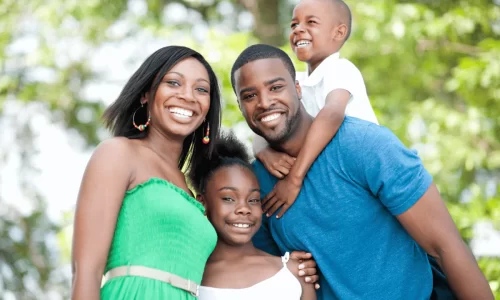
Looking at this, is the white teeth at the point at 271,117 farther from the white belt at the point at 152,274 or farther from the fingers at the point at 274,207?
the white belt at the point at 152,274

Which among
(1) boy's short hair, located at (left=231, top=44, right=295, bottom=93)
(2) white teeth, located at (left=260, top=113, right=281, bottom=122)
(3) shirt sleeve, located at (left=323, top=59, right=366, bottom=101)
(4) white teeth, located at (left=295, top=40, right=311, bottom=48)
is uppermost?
(4) white teeth, located at (left=295, top=40, right=311, bottom=48)

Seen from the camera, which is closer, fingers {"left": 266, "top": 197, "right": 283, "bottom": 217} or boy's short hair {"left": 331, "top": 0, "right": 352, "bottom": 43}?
fingers {"left": 266, "top": 197, "right": 283, "bottom": 217}

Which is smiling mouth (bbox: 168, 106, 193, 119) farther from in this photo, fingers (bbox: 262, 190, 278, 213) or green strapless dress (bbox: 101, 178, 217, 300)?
fingers (bbox: 262, 190, 278, 213)

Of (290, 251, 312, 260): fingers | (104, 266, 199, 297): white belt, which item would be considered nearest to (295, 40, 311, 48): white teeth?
(290, 251, 312, 260): fingers

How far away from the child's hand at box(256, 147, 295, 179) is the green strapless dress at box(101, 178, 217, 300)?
0.64 m

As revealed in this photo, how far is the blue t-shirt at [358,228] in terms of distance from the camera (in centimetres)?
299

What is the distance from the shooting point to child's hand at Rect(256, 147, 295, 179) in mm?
3199

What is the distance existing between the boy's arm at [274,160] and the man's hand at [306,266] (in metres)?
0.37

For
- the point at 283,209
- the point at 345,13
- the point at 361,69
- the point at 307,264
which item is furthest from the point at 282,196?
the point at 361,69

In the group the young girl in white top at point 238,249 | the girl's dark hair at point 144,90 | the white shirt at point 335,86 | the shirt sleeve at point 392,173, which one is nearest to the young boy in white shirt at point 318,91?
the white shirt at point 335,86

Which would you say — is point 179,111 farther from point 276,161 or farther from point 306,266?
point 306,266

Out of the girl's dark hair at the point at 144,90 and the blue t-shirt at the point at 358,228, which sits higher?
the girl's dark hair at the point at 144,90

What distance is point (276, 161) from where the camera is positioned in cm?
326

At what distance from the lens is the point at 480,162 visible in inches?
296
